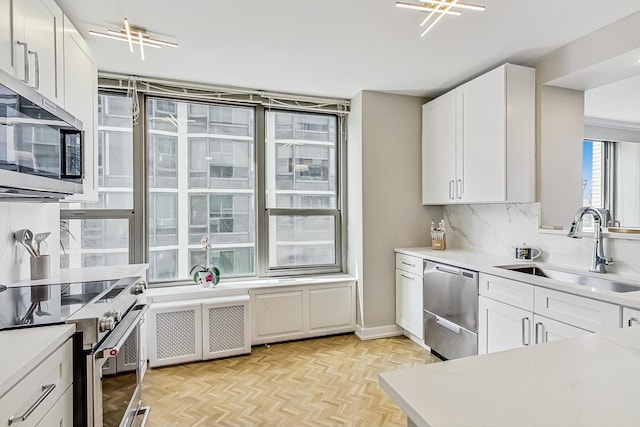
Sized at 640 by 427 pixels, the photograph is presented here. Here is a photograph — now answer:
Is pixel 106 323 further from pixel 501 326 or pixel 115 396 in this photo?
pixel 501 326

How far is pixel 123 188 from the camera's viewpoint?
3100mm

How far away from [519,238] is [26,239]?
350 centimetres

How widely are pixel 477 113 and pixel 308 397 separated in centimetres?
258

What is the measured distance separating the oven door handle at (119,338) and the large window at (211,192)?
143 centimetres

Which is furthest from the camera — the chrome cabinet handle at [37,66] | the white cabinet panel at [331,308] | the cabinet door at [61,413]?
the white cabinet panel at [331,308]

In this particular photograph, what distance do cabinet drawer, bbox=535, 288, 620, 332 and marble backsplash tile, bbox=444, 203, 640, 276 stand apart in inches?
24.5

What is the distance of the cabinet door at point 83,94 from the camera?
6.60ft


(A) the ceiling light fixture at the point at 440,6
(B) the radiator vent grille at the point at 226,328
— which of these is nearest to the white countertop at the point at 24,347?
(B) the radiator vent grille at the point at 226,328

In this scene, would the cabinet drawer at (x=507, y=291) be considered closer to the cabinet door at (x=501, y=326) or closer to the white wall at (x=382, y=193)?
the cabinet door at (x=501, y=326)

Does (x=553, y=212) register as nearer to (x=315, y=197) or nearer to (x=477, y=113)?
(x=477, y=113)

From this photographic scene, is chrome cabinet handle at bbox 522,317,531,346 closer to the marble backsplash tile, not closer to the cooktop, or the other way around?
the marble backsplash tile

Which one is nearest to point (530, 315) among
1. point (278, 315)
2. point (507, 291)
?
point (507, 291)

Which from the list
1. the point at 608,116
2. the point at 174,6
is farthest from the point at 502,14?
the point at 608,116

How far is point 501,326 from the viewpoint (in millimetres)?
2297
